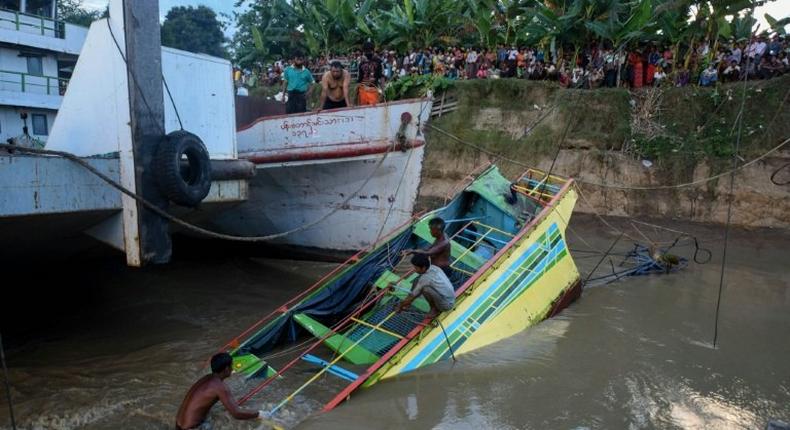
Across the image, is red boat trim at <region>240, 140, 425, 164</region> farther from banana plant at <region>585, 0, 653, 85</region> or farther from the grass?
banana plant at <region>585, 0, 653, 85</region>

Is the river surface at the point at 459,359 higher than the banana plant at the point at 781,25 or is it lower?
lower

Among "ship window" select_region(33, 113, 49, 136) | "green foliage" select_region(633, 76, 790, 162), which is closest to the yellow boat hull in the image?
"green foliage" select_region(633, 76, 790, 162)

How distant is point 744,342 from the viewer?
6.34 meters

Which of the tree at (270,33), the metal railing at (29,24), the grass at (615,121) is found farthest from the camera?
the tree at (270,33)

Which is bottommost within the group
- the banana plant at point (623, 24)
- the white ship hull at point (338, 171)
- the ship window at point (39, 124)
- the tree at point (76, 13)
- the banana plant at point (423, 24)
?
the white ship hull at point (338, 171)

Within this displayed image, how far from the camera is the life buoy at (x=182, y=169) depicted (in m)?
5.92

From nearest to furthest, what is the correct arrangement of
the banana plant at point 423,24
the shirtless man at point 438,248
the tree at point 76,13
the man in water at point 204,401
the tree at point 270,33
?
the man in water at point 204,401 → the shirtless man at point 438,248 → the banana plant at point 423,24 → the tree at point 270,33 → the tree at point 76,13

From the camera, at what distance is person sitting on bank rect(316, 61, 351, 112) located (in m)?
9.01

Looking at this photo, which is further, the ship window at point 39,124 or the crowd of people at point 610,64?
the ship window at point 39,124

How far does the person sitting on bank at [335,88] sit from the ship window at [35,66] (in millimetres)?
9815

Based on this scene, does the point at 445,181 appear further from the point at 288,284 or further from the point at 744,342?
the point at 744,342

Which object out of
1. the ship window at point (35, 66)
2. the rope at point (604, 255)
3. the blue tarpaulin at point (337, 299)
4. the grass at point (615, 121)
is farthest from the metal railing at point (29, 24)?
the rope at point (604, 255)

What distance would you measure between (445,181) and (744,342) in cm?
826

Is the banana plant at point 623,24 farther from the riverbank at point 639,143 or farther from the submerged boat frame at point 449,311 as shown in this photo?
the submerged boat frame at point 449,311
